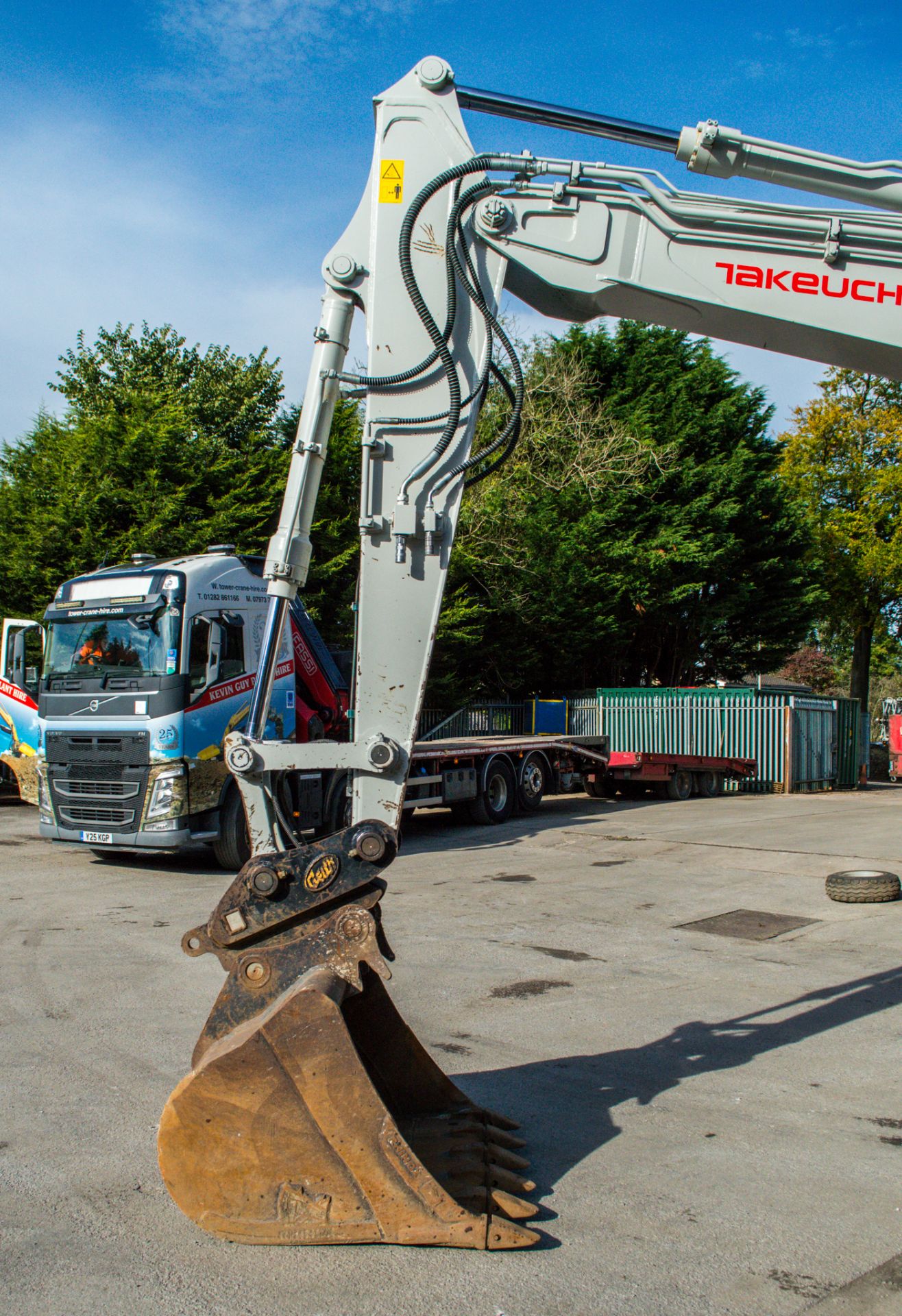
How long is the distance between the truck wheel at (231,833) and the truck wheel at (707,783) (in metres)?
12.9

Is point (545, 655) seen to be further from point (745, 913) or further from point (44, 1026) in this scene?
point (44, 1026)

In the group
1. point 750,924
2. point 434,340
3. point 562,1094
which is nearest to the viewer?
point 434,340

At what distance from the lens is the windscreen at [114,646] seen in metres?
12.3

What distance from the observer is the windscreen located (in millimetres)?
12258

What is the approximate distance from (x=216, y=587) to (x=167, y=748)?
2037 mm

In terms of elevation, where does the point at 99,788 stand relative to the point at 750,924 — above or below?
above

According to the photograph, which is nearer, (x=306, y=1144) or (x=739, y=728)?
(x=306, y=1144)

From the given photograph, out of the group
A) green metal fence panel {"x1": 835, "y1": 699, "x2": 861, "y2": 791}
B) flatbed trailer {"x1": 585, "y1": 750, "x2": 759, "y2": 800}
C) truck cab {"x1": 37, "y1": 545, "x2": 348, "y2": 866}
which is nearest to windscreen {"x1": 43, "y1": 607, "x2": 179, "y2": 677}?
truck cab {"x1": 37, "y1": 545, "x2": 348, "y2": 866}

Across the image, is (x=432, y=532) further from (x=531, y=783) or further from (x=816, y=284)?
(x=531, y=783)

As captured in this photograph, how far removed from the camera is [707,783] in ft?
76.8

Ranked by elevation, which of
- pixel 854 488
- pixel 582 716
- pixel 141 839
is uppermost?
pixel 854 488

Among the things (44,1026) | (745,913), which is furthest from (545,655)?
(44,1026)

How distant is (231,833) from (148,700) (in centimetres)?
186

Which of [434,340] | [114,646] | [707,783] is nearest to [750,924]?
[434,340]
